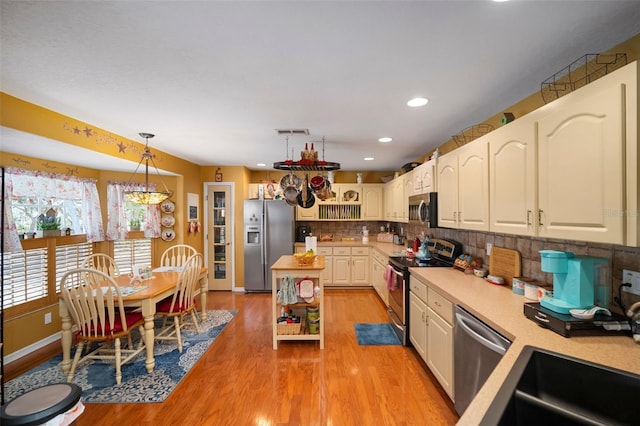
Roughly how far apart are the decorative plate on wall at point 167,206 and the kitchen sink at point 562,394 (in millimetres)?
4839

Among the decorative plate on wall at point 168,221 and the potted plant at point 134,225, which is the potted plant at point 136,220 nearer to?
the potted plant at point 134,225

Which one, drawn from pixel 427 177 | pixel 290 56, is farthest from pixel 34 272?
pixel 427 177

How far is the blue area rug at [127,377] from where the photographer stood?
227cm

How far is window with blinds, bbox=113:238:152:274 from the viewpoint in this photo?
416 cm

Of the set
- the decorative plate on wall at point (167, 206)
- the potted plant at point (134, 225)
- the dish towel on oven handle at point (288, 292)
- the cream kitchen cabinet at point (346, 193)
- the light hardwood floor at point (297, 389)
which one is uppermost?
the cream kitchen cabinet at point (346, 193)

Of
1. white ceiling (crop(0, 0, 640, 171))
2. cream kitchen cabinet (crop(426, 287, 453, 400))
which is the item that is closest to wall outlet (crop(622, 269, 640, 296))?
cream kitchen cabinet (crop(426, 287, 453, 400))

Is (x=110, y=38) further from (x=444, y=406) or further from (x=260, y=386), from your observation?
(x=444, y=406)

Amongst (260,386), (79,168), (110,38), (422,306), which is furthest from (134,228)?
(422,306)

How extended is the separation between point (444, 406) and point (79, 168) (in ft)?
16.4

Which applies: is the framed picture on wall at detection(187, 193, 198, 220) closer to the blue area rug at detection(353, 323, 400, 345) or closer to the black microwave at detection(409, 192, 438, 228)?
the blue area rug at detection(353, 323, 400, 345)

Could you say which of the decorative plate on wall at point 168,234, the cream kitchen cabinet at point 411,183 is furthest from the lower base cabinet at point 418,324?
the decorative plate on wall at point 168,234

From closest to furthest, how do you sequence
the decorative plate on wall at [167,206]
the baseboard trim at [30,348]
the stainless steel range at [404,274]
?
the baseboard trim at [30,348] < the stainless steel range at [404,274] < the decorative plate on wall at [167,206]

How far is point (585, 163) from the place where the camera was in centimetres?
132

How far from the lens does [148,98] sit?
2148mm
